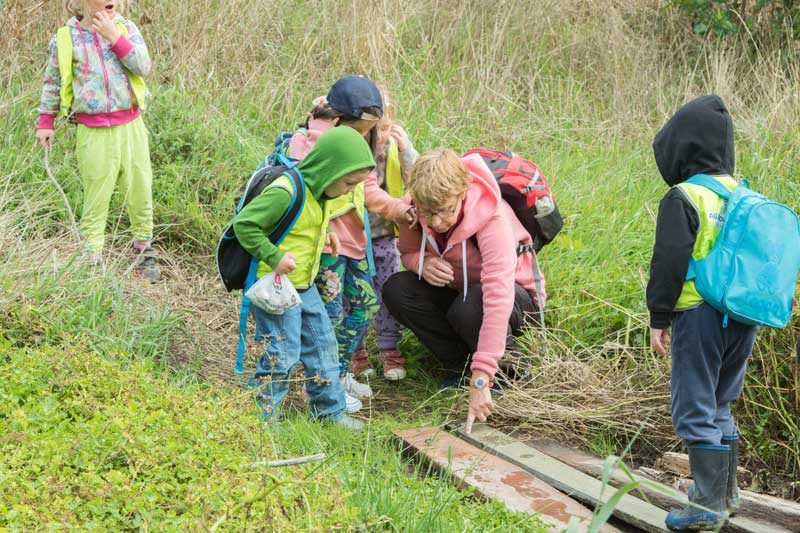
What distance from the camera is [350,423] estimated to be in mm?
4457

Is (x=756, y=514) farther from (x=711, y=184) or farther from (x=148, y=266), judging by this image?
(x=148, y=266)

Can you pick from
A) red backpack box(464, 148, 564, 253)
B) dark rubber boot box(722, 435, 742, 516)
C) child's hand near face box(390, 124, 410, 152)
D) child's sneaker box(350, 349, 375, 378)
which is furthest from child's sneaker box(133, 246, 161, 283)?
dark rubber boot box(722, 435, 742, 516)

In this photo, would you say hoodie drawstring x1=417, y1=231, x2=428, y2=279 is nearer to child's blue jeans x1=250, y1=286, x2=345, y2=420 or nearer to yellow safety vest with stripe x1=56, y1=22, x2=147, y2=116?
child's blue jeans x1=250, y1=286, x2=345, y2=420

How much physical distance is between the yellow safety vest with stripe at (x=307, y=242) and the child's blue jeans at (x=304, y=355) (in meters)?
0.09

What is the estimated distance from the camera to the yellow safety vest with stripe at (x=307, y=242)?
4164 millimetres

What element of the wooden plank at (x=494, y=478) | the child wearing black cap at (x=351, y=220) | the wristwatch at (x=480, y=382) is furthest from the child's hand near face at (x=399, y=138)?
the wooden plank at (x=494, y=478)

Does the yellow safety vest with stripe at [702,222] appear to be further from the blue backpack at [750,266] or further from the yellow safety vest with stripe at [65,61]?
the yellow safety vest with stripe at [65,61]

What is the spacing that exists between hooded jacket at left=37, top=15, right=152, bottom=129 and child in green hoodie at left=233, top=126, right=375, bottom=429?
1922 mm

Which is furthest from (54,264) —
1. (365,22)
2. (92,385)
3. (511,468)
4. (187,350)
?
(365,22)

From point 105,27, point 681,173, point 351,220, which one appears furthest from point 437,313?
point 105,27

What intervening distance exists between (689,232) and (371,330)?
2768mm

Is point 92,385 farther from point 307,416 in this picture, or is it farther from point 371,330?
point 371,330

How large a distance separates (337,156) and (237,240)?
0.58 metres

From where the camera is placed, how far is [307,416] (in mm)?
4418
